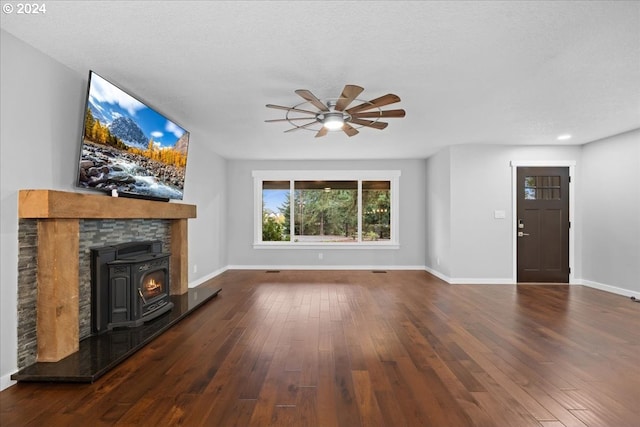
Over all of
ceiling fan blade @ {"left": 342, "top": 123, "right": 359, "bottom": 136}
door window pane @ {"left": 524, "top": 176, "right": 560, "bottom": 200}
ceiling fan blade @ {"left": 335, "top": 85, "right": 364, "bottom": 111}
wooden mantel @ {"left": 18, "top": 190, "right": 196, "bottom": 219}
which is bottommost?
wooden mantel @ {"left": 18, "top": 190, "right": 196, "bottom": 219}

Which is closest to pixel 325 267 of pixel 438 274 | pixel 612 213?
pixel 438 274

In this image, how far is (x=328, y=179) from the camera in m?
7.41

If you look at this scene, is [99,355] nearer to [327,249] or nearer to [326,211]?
[327,249]

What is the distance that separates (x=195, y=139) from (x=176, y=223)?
1.58m

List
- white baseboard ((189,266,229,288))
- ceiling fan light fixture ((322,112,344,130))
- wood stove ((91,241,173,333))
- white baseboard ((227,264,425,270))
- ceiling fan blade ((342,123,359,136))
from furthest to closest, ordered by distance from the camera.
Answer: white baseboard ((227,264,425,270))
white baseboard ((189,266,229,288))
ceiling fan blade ((342,123,359,136))
ceiling fan light fixture ((322,112,344,130))
wood stove ((91,241,173,333))

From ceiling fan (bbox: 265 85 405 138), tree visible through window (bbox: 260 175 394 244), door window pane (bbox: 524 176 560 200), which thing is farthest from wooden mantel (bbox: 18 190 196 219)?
door window pane (bbox: 524 176 560 200)

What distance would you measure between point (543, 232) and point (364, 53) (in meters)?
5.18

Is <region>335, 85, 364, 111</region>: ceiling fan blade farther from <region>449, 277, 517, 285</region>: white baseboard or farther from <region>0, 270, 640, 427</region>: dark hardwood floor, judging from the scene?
<region>449, 277, 517, 285</region>: white baseboard

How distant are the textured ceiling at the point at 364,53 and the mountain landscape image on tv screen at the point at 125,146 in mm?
248

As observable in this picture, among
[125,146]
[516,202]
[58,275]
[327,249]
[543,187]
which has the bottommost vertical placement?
[327,249]

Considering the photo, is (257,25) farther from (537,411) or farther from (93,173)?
(537,411)

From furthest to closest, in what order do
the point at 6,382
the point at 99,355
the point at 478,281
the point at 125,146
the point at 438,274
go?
the point at 438,274
the point at 478,281
the point at 125,146
the point at 99,355
the point at 6,382

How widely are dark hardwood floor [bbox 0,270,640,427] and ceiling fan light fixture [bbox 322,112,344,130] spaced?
220cm

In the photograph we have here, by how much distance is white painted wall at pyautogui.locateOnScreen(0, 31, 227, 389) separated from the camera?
2275 mm
